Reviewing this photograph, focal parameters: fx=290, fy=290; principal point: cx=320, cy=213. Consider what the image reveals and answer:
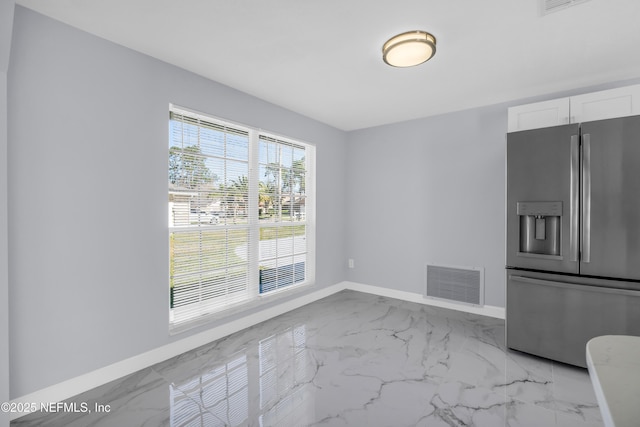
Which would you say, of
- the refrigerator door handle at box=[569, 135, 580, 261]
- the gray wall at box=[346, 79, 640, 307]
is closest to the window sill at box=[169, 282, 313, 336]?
the gray wall at box=[346, 79, 640, 307]

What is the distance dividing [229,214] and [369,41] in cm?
201

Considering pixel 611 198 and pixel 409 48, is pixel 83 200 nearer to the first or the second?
pixel 409 48

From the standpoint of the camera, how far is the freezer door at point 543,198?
226cm

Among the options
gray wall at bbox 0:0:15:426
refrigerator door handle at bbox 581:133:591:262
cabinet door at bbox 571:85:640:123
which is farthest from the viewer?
cabinet door at bbox 571:85:640:123

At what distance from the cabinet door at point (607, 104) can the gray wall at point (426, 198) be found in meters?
0.71

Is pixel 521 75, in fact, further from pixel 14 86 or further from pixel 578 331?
pixel 14 86

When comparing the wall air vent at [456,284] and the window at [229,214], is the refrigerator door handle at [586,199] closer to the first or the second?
the wall air vent at [456,284]

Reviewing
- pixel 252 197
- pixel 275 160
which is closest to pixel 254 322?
pixel 252 197

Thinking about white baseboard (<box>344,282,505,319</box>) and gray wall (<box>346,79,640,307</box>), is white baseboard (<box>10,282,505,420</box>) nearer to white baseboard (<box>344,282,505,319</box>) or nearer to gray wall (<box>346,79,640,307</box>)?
white baseboard (<box>344,282,505,319</box>)

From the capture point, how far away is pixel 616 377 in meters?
0.69

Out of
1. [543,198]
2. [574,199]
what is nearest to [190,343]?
[543,198]

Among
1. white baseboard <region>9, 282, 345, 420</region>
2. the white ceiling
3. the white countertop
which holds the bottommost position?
→ white baseboard <region>9, 282, 345, 420</region>

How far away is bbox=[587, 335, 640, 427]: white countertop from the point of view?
1.89 feet

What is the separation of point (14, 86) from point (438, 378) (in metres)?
3.40
